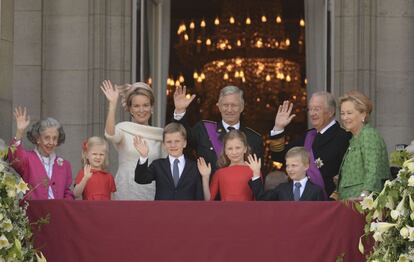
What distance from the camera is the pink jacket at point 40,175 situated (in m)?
11.2

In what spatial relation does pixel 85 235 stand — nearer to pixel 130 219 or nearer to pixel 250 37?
pixel 130 219

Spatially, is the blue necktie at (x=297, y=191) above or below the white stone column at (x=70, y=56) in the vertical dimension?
below

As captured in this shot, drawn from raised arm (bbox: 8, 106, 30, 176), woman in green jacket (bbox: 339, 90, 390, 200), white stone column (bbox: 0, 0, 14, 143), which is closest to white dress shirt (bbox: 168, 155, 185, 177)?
raised arm (bbox: 8, 106, 30, 176)

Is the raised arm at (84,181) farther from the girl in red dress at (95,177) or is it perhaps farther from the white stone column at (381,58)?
the white stone column at (381,58)

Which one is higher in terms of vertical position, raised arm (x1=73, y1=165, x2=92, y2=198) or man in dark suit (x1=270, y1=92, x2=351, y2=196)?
man in dark suit (x1=270, y1=92, x2=351, y2=196)

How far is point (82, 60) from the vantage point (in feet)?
49.5

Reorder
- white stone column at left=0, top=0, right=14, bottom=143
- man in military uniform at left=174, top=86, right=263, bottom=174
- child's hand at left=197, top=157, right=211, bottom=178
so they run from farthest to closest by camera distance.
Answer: white stone column at left=0, top=0, right=14, bottom=143, man in military uniform at left=174, top=86, right=263, bottom=174, child's hand at left=197, top=157, right=211, bottom=178

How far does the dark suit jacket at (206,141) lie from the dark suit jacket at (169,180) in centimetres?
47

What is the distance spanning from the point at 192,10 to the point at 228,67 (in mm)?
1239

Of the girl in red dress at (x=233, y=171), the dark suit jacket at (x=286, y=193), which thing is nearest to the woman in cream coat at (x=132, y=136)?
the girl in red dress at (x=233, y=171)

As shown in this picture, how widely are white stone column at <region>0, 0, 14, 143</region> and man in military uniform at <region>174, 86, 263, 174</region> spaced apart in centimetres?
184

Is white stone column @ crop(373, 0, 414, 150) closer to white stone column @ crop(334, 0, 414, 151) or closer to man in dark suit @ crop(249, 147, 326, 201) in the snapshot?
white stone column @ crop(334, 0, 414, 151)

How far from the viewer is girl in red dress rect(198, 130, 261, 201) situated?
11.1 meters

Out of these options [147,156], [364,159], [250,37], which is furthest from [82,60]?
[250,37]
